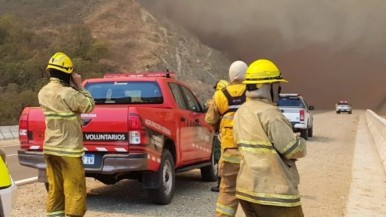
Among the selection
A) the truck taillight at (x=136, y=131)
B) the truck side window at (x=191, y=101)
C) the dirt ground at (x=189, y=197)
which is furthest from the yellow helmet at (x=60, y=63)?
the truck side window at (x=191, y=101)

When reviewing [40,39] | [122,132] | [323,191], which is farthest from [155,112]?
[40,39]

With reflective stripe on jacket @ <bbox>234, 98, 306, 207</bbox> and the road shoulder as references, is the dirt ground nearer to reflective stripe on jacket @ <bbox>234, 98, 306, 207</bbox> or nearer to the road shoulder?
the road shoulder

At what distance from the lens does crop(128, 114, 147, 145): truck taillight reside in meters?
6.37

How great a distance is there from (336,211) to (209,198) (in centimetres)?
193

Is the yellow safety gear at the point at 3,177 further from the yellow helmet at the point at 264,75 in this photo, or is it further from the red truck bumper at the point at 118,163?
the red truck bumper at the point at 118,163

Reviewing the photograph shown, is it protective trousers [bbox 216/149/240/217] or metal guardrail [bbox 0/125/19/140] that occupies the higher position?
protective trousers [bbox 216/149/240/217]

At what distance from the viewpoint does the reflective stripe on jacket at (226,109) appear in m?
5.23

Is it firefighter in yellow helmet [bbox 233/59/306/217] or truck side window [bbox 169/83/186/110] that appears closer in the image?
firefighter in yellow helmet [bbox 233/59/306/217]

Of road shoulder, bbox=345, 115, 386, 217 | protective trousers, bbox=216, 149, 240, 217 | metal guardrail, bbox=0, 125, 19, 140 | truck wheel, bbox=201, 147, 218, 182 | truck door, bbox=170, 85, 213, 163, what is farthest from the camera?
metal guardrail, bbox=0, 125, 19, 140

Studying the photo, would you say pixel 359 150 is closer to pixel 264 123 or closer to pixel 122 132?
pixel 122 132

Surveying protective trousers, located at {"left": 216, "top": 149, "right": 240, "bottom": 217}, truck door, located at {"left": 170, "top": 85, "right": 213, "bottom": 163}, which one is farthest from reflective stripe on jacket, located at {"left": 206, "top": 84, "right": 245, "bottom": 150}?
truck door, located at {"left": 170, "top": 85, "right": 213, "bottom": 163}

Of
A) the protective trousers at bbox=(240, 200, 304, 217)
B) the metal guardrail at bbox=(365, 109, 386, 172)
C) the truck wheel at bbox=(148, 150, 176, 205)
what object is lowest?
the metal guardrail at bbox=(365, 109, 386, 172)

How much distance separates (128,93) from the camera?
793cm

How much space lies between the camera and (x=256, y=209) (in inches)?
133
